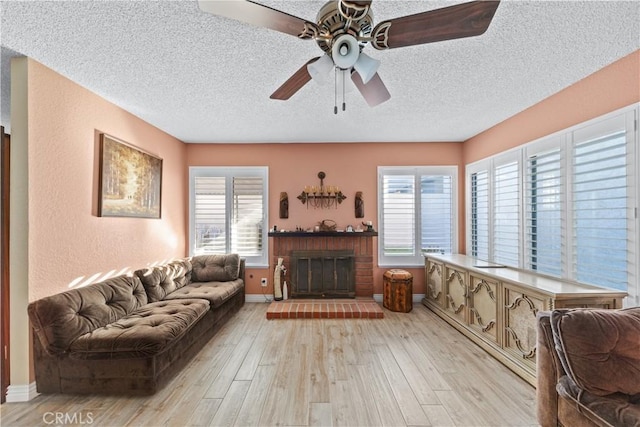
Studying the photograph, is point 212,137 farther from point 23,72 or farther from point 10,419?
point 10,419

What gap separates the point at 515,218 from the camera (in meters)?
3.27

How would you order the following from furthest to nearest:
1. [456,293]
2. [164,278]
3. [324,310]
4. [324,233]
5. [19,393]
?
[324,233] < [324,310] < [456,293] < [164,278] < [19,393]

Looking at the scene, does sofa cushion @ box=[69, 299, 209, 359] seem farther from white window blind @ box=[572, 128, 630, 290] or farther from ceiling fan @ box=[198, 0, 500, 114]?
white window blind @ box=[572, 128, 630, 290]

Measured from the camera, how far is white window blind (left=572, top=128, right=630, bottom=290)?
82.4 inches

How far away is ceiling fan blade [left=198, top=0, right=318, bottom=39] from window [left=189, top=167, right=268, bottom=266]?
10.6 feet

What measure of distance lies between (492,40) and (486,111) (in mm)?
1503

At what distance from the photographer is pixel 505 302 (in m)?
2.68

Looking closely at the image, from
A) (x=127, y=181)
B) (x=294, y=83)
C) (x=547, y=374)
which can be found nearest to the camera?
(x=547, y=374)

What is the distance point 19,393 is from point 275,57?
3.30 meters

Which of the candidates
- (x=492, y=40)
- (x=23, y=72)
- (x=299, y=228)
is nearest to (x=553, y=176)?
(x=492, y=40)

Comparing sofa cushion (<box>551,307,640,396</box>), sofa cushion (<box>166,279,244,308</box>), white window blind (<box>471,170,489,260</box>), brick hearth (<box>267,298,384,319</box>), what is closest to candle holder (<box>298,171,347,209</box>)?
brick hearth (<box>267,298,384,319</box>)

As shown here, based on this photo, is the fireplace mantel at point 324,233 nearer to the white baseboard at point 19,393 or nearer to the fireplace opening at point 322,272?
the fireplace opening at point 322,272

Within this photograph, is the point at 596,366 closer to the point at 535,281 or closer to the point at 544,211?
the point at 535,281

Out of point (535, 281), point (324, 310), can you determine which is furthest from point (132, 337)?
point (535, 281)
